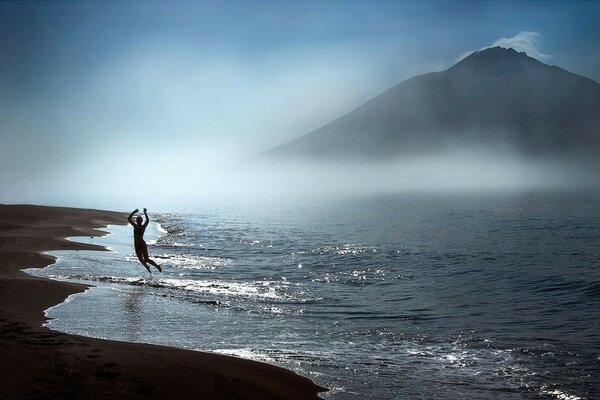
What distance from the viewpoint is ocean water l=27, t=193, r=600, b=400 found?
8.41 m

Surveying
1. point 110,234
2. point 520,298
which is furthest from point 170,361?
point 110,234

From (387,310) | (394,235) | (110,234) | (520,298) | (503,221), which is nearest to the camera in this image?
(387,310)

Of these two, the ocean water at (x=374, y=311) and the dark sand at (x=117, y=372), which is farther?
the ocean water at (x=374, y=311)

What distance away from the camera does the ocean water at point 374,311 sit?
8.41m

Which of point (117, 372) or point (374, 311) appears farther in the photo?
point (374, 311)

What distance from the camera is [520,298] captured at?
15523mm

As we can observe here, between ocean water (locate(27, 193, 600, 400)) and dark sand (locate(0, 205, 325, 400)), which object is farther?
ocean water (locate(27, 193, 600, 400))

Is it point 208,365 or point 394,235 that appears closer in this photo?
point 208,365

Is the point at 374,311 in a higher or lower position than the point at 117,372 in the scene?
lower

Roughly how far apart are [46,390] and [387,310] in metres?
8.98

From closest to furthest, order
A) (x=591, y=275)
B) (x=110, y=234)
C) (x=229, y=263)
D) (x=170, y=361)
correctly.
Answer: (x=170, y=361) < (x=591, y=275) < (x=229, y=263) < (x=110, y=234)

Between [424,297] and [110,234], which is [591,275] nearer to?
[424,297]

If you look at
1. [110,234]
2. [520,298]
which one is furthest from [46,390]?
[110,234]

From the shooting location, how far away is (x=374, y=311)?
1349cm
